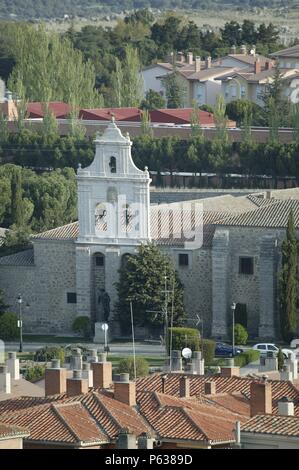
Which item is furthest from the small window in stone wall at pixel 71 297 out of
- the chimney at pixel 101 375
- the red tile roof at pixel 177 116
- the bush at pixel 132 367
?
the red tile roof at pixel 177 116

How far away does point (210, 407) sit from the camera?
45.1 m

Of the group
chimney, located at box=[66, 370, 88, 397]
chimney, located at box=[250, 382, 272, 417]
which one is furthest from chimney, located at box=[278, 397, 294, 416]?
chimney, located at box=[66, 370, 88, 397]

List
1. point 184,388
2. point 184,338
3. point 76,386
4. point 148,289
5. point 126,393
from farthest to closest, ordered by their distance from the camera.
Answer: point 148,289 → point 184,338 → point 184,388 → point 76,386 → point 126,393

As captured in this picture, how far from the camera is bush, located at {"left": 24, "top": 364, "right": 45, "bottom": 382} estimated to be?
57300mm

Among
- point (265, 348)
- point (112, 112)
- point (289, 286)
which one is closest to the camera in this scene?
point (265, 348)

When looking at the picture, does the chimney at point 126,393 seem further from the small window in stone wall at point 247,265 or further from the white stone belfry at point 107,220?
the white stone belfry at point 107,220

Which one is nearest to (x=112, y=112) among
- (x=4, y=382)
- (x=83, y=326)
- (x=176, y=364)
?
(x=83, y=326)

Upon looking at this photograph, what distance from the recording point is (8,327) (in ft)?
230

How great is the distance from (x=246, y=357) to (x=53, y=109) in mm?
48796

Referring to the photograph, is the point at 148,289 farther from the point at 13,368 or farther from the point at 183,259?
the point at 13,368

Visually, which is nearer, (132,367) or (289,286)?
(132,367)

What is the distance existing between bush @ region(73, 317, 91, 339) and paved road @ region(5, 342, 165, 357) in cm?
167

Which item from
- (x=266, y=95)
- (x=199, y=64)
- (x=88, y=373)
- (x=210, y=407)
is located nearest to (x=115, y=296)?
(x=88, y=373)

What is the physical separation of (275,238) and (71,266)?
19.8ft
